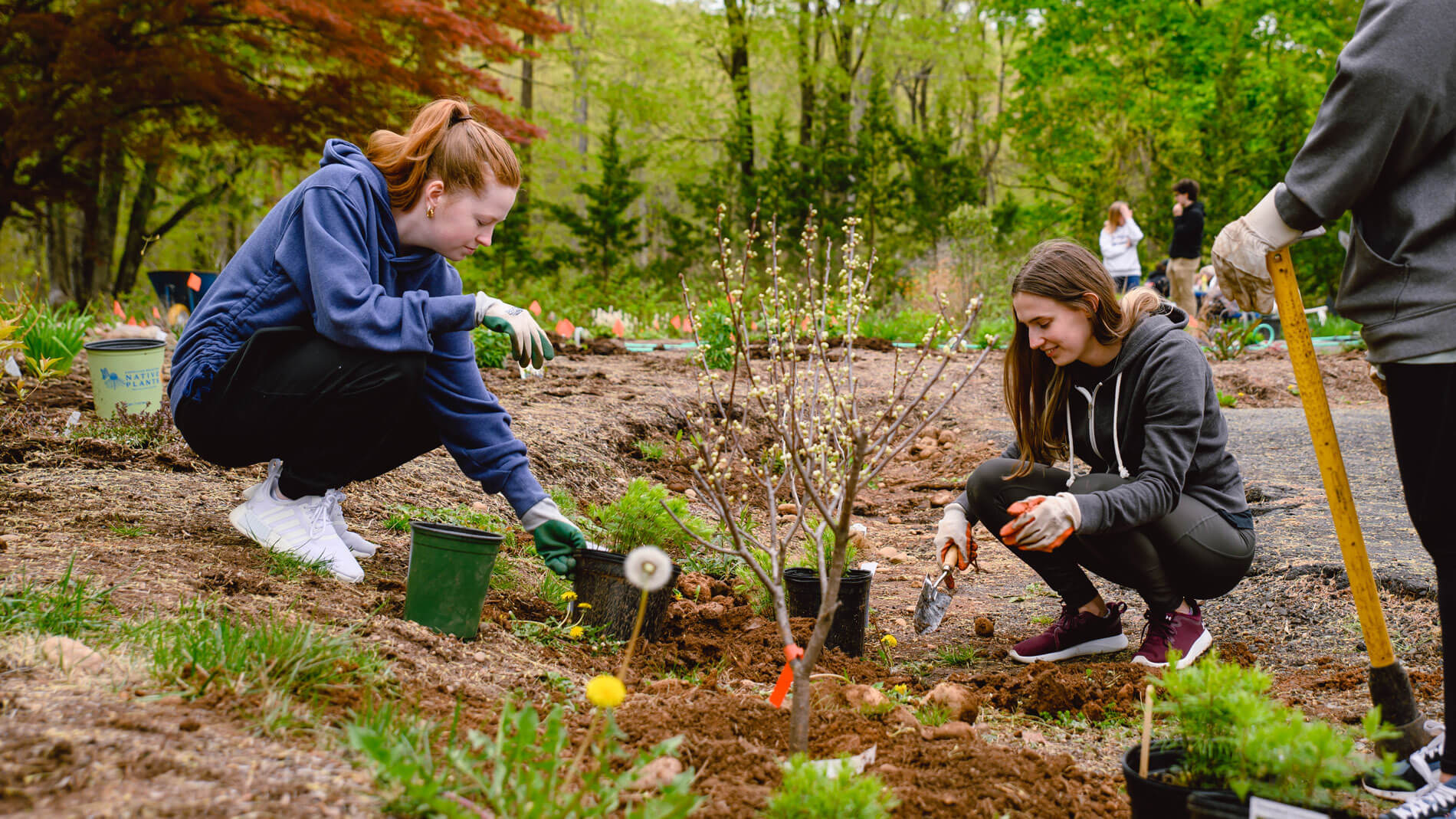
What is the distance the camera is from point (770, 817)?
148 centimetres

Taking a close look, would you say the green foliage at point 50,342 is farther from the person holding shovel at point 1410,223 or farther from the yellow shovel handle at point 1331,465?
the person holding shovel at point 1410,223

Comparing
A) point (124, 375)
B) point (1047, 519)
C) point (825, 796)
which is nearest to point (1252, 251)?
point (1047, 519)

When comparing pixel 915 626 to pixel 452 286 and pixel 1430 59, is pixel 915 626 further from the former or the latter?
pixel 1430 59

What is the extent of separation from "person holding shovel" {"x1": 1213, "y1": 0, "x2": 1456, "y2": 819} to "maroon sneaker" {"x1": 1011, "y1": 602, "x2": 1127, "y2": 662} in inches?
41.1

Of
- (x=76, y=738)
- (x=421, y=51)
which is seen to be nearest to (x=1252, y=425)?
(x=76, y=738)

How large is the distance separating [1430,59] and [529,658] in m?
2.14

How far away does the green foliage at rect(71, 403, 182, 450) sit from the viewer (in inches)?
146

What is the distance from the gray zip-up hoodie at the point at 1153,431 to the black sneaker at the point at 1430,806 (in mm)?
864

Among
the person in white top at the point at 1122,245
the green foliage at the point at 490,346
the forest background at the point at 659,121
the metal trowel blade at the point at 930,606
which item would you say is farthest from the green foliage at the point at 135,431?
the person in white top at the point at 1122,245

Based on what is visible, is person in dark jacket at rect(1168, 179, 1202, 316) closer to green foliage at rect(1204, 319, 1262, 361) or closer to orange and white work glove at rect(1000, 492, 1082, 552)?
green foliage at rect(1204, 319, 1262, 361)

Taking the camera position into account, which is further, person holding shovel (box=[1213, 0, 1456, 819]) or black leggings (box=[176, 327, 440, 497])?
black leggings (box=[176, 327, 440, 497])

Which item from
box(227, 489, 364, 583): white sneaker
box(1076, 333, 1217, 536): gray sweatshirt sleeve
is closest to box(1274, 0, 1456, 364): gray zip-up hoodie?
box(1076, 333, 1217, 536): gray sweatshirt sleeve

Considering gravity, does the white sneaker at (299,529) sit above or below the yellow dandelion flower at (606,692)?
below

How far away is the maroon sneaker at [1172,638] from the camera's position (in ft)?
8.69
